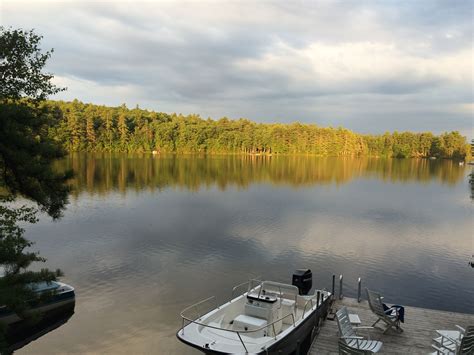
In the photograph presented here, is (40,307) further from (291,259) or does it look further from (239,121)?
(239,121)

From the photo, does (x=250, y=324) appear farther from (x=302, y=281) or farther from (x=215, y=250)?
(x=215, y=250)

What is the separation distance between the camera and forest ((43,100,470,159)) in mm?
119875

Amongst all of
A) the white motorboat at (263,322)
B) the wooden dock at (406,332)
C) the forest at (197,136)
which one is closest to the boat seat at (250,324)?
the white motorboat at (263,322)

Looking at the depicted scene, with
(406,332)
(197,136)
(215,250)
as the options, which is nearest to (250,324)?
(406,332)

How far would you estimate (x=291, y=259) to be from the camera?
74.2 feet

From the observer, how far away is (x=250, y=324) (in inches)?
428

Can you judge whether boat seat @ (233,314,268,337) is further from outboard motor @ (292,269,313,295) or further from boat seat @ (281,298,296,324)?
outboard motor @ (292,269,313,295)

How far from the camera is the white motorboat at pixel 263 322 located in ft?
32.6

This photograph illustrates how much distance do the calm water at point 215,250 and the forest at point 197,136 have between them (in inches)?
3171

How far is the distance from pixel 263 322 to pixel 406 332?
14.2ft

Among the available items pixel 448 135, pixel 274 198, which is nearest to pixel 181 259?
pixel 274 198

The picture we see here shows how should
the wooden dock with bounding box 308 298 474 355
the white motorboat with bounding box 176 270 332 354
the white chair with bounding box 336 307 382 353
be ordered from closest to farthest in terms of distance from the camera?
the white chair with bounding box 336 307 382 353 → the white motorboat with bounding box 176 270 332 354 → the wooden dock with bounding box 308 298 474 355

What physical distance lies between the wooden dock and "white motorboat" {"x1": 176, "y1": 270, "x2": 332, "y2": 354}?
2.20 feet

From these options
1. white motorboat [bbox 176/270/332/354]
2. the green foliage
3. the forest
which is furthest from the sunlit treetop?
the forest
